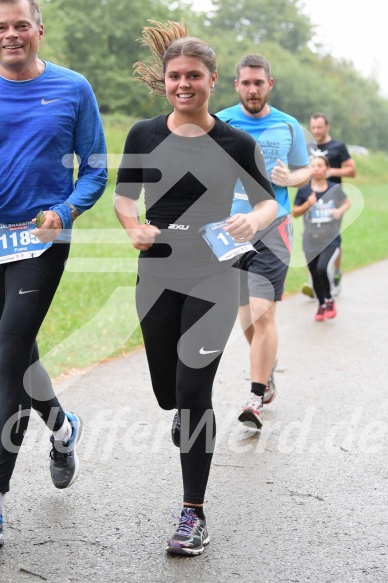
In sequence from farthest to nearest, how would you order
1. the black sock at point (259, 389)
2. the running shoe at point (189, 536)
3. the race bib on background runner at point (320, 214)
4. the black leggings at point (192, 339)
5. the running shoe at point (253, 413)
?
the race bib on background runner at point (320, 214) → the black sock at point (259, 389) → the running shoe at point (253, 413) → the black leggings at point (192, 339) → the running shoe at point (189, 536)

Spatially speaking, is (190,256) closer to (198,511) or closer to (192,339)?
(192,339)

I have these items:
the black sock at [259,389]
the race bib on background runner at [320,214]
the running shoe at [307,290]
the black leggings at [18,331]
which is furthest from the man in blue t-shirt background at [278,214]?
the running shoe at [307,290]

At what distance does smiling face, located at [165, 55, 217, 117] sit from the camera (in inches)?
155

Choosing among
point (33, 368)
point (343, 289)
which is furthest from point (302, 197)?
point (33, 368)

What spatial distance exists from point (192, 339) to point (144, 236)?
1.68 feet

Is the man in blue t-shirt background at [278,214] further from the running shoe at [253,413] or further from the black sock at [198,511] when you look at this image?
the black sock at [198,511]

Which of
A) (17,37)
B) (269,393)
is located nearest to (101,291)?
(269,393)

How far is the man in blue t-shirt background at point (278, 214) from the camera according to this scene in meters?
5.91

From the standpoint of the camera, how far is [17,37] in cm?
392

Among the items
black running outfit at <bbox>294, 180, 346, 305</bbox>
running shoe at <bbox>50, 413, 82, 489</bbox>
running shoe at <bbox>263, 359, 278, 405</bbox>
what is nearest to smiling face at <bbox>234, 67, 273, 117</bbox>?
running shoe at <bbox>263, 359, 278, 405</bbox>

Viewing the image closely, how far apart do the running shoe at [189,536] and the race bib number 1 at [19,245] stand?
1.29 m

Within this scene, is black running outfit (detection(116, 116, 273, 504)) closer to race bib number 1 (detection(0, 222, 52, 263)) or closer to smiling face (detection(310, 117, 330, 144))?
race bib number 1 (detection(0, 222, 52, 263))

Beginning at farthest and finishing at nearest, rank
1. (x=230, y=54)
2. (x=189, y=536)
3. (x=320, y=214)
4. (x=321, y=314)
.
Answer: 1. (x=230, y=54)
2. (x=320, y=214)
3. (x=321, y=314)
4. (x=189, y=536)

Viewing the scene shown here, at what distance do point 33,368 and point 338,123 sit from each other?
70.3 metres
